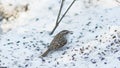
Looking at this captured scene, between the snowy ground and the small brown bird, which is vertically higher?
the small brown bird

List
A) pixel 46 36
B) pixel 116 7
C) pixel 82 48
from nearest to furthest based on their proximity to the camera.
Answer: pixel 82 48, pixel 46 36, pixel 116 7

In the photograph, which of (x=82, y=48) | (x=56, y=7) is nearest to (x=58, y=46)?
(x=82, y=48)

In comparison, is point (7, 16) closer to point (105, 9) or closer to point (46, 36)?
point (46, 36)

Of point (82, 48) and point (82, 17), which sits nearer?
point (82, 48)

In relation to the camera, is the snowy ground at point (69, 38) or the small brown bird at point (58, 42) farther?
the small brown bird at point (58, 42)

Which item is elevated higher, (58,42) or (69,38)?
(58,42)

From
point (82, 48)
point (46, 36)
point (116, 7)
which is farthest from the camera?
point (116, 7)

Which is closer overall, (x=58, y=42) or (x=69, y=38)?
(x=58, y=42)

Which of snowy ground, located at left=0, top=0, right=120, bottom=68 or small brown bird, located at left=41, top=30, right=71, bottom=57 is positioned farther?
small brown bird, located at left=41, top=30, right=71, bottom=57
